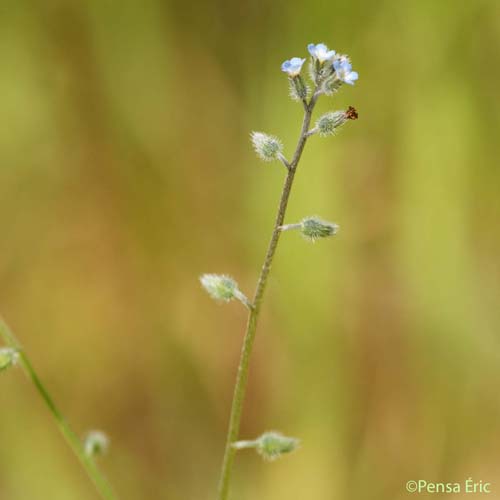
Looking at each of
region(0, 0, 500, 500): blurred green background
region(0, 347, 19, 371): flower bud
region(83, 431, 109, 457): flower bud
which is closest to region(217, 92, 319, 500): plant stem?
region(83, 431, 109, 457): flower bud

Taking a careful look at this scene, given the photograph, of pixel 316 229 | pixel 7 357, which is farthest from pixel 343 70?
pixel 7 357

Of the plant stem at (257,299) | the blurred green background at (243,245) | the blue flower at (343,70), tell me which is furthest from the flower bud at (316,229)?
the blurred green background at (243,245)

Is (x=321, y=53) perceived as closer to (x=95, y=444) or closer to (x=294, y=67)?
(x=294, y=67)

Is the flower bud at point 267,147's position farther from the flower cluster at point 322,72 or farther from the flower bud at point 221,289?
the flower bud at point 221,289

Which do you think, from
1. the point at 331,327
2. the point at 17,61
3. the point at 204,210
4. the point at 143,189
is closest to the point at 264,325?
the point at 331,327

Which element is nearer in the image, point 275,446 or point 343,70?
point 343,70

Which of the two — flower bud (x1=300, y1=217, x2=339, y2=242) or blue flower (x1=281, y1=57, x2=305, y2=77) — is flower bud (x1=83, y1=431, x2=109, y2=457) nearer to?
flower bud (x1=300, y1=217, x2=339, y2=242)
